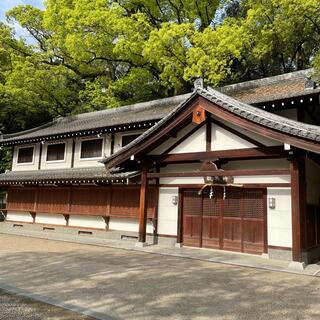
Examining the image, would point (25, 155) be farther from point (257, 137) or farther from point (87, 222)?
point (257, 137)

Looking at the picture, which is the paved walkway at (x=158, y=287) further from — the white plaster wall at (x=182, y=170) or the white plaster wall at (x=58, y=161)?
the white plaster wall at (x=58, y=161)

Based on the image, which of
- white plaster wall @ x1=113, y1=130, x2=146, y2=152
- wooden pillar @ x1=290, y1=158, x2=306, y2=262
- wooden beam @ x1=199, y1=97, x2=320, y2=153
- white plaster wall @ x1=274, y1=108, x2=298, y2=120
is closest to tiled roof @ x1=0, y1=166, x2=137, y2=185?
white plaster wall @ x1=113, y1=130, x2=146, y2=152

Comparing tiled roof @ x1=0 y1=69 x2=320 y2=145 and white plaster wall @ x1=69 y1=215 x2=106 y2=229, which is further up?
tiled roof @ x1=0 y1=69 x2=320 y2=145

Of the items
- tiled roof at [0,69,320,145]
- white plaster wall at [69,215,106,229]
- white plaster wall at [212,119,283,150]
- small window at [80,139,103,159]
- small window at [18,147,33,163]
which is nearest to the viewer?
white plaster wall at [212,119,283,150]

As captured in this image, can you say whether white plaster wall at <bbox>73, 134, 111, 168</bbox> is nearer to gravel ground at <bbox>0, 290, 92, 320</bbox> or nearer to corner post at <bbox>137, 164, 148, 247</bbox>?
corner post at <bbox>137, 164, 148, 247</bbox>

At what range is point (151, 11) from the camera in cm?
3123

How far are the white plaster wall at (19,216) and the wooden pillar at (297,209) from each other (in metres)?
15.7

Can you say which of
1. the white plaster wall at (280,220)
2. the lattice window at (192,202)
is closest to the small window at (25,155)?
the lattice window at (192,202)

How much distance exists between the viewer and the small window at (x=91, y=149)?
19.2 m

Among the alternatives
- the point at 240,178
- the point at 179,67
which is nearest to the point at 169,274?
the point at 240,178

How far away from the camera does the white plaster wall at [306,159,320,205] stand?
1226 cm

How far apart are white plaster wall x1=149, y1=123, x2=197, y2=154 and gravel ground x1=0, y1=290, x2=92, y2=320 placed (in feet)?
26.9

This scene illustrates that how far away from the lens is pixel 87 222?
18.1 metres

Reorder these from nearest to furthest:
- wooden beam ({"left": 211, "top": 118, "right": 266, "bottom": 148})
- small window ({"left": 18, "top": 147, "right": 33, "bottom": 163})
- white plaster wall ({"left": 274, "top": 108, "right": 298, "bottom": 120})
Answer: wooden beam ({"left": 211, "top": 118, "right": 266, "bottom": 148}) → white plaster wall ({"left": 274, "top": 108, "right": 298, "bottom": 120}) → small window ({"left": 18, "top": 147, "right": 33, "bottom": 163})
